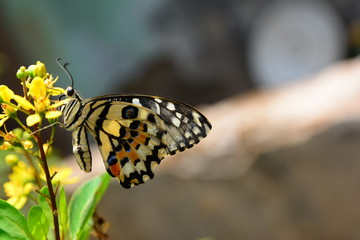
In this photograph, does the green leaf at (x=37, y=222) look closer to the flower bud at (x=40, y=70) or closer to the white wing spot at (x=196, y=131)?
the flower bud at (x=40, y=70)

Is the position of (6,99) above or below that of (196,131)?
below

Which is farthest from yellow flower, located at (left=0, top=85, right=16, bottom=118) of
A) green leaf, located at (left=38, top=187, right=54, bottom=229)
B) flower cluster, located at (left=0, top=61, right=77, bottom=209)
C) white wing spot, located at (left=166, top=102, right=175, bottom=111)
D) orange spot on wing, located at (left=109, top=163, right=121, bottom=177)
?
white wing spot, located at (left=166, top=102, right=175, bottom=111)

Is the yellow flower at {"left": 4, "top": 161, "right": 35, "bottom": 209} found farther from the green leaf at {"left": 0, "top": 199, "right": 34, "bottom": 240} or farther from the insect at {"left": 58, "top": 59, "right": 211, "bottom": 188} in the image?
the green leaf at {"left": 0, "top": 199, "right": 34, "bottom": 240}

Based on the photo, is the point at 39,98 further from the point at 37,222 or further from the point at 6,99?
the point at 37,222

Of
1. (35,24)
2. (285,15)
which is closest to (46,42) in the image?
(35,24)

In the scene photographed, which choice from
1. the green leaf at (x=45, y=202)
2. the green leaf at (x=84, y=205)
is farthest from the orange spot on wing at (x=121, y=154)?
the green leaf at (x=45, y=202)

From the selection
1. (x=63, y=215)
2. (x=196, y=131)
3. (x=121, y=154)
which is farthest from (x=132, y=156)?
(x=63, y=215)

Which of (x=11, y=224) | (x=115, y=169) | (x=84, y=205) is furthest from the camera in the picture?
(x=115, y=169)
